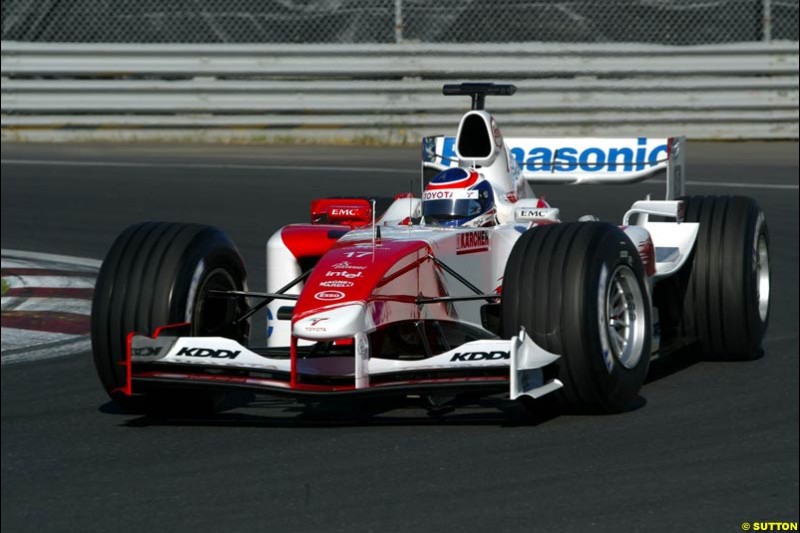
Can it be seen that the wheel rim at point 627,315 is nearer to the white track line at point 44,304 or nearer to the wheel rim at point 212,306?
the wheel rim at point 212,306

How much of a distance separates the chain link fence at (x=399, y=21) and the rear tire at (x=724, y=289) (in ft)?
31.8

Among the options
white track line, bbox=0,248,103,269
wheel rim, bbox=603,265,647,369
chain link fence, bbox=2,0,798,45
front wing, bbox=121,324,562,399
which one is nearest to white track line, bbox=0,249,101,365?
white track line, bbox=0,248,103,269

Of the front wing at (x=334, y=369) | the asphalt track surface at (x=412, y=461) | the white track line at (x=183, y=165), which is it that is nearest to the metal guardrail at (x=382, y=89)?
the white track line at (x=183, y=165)

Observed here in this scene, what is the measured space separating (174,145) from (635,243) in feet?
35.2

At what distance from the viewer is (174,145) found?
56.5ft

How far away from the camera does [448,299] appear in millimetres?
6539

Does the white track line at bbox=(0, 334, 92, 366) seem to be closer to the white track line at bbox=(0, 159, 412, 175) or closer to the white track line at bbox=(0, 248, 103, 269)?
the white track line at bbox=(0, 248, 103, 269)

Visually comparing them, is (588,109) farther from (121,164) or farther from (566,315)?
(566,315)

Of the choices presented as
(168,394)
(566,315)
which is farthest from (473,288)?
(168,394)

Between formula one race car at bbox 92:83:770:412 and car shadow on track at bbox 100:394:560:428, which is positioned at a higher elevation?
formula one race car at bbox 92:83:770:412

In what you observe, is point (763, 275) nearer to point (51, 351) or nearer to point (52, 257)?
point (51, 351)

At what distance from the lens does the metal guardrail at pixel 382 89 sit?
16.7m

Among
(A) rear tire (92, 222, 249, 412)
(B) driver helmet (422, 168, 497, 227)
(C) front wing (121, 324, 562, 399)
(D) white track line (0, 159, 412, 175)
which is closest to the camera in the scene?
(C) front wing (121, 324, 562, 399)

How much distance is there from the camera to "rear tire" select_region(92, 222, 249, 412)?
6.50m
